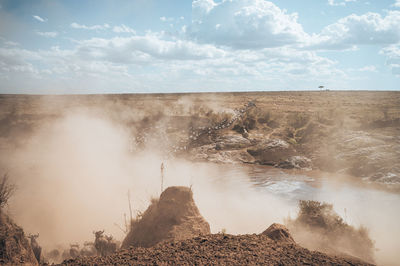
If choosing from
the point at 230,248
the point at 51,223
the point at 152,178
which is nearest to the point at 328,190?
the point at 152,178

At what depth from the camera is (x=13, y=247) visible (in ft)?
11.2

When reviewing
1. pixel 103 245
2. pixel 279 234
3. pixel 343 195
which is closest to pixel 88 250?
pixel 103 245

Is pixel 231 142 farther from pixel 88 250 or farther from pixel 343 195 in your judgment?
pixel 88 250

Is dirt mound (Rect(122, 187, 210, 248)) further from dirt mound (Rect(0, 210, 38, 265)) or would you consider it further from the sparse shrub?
the sparse shrub

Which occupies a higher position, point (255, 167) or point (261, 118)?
point (261, 118)

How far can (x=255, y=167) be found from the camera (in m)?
15.9

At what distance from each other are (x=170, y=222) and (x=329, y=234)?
4207 mm

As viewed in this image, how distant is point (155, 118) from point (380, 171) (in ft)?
58.4

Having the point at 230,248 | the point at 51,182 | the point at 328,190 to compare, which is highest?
the point at 230,248

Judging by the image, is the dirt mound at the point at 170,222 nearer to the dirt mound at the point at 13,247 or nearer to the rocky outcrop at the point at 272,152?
the dirt mound at the point at 13,247

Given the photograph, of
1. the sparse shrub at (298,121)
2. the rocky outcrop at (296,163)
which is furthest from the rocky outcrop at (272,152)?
the sparse shrub at (298,121)

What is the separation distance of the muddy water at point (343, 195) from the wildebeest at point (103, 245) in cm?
611

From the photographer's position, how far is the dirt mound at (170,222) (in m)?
5.13

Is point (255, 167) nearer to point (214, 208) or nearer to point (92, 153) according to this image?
point (214, 208)
